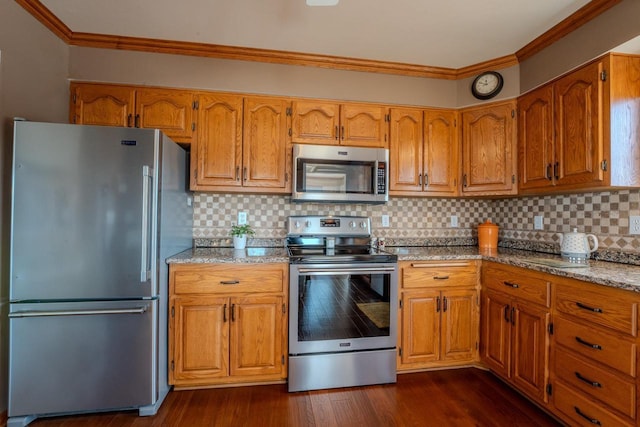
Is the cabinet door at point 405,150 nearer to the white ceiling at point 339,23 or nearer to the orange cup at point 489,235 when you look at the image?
the white ceiling at point 339,23

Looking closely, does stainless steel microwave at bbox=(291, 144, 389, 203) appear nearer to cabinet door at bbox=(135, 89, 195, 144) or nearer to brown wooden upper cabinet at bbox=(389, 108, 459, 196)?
brown wooden upper cabinet at bbox=(389, 108, 459, 196)

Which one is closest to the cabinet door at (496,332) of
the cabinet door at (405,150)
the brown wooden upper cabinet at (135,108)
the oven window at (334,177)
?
the cabinet door at (405,150)

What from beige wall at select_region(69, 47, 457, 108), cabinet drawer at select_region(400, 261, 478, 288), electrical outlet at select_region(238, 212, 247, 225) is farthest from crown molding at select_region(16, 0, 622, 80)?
cabinet drawer at select_region(400, 261, 478, 288)

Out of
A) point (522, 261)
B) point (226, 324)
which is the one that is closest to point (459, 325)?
point (522, 261)

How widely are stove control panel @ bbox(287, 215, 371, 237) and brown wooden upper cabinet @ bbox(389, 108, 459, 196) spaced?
0.40 metres

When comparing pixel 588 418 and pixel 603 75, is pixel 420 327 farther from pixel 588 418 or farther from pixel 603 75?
pixel 603 75

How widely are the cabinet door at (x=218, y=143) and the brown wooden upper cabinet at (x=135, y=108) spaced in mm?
94

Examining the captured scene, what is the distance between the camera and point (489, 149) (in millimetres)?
2494

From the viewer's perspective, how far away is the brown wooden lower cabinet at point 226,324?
1.95 metres

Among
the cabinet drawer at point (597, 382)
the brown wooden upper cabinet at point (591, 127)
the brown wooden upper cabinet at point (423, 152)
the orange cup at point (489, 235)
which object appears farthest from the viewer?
the orange cup at point (489, 235)

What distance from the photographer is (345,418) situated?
5.72ft

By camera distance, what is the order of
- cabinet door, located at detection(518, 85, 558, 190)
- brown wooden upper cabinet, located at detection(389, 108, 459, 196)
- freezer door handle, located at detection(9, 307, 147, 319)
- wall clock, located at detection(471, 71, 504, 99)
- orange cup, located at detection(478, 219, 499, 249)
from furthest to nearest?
orange cup, located at detection(478, 219, 499, 249) → brown wooden upper cabinet, located at detection(389, 108, 459, 196) → wall clock, located at detection(471, 71, 504, 99) → cabinet door, located at detection(518, 85, 558, 190) → freezer door handle, located at detection(9, 307, 147, 319)

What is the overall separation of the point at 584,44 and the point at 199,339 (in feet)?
10.3

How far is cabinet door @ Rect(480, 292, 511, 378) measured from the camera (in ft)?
6.70
